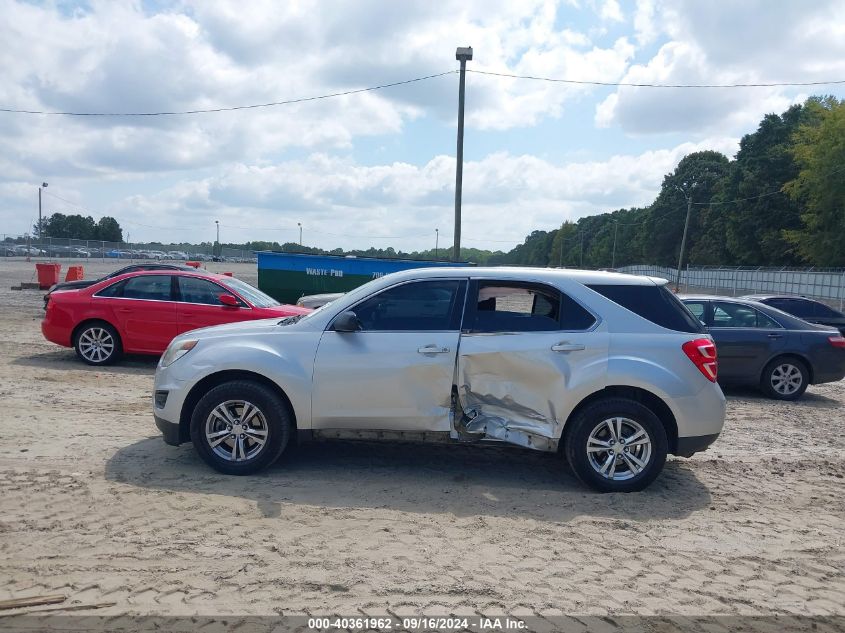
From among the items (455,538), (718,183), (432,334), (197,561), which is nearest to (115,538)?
(197,561)

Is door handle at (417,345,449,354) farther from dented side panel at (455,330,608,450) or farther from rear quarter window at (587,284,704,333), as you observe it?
rear quarter window at (587,284,704,333)

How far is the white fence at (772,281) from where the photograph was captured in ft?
125

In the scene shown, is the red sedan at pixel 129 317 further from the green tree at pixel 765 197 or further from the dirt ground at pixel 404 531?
the green tree at pixel 765 197

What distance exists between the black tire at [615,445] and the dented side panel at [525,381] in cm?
15

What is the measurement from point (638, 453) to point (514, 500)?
3.56 ft

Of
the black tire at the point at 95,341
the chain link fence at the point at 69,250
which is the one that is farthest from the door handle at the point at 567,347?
the chain link fence at the point at 69,250

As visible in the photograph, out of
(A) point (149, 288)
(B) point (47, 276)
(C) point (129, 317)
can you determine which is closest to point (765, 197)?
(B) point (47, 276)

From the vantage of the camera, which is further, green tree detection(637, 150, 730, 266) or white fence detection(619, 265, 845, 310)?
green tree detection(637, 150, 730, 266)

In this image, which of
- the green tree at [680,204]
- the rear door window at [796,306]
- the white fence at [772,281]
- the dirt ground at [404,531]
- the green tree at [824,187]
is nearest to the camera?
the dirt ground at [404,531]

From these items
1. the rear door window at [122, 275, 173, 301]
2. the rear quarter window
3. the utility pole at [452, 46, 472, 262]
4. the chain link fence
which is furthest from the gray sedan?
the chain link fence

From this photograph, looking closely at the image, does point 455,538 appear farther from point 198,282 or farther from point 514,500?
point 198,282

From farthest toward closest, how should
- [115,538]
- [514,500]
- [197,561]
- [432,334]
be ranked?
1. [432,334]
2. [514,500]
3. [115,538]
4. [197,561]

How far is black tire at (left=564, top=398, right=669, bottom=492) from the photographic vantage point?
5715 millimetres

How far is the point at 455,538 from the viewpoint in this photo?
15.6 ft
